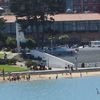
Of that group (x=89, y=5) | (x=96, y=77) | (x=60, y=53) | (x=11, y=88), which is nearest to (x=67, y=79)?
(x=96, y=77)

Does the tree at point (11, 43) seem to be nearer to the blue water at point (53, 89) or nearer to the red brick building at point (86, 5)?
the blue water at point (53, 89)

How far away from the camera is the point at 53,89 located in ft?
283

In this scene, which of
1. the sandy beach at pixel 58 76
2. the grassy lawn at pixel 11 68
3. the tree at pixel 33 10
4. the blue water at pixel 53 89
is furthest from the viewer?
the tree at pixel 33 10

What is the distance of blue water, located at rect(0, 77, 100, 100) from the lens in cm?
7675

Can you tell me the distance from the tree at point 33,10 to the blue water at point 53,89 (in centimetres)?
2729

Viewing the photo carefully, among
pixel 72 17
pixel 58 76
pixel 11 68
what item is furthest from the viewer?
pixel 72 17

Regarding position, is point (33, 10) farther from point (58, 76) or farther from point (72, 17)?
point (58, 76)

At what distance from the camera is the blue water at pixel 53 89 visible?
76750 mm

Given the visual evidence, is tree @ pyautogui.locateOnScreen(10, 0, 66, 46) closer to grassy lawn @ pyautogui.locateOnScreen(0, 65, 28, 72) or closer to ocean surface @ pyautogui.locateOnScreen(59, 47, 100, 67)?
ocean surface @ pyautogui.locateOnScreen(59, 47, 100, 67)

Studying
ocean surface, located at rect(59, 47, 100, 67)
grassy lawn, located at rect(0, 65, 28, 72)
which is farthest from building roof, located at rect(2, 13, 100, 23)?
grassy lawn, located at rect(0, 65, 28, 72)

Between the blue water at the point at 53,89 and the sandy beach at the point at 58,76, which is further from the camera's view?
the sandy beach at the point at 58,76

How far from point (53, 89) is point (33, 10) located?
38492mm

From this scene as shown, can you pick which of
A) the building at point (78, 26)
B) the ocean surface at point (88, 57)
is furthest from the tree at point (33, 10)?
the building at point (78, 26)

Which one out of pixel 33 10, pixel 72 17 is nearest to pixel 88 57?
pixel 33 10
